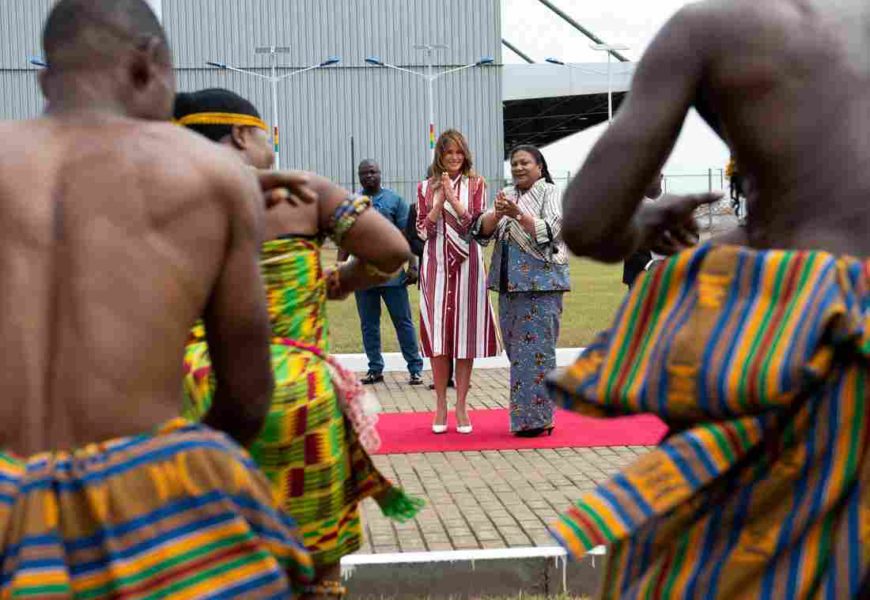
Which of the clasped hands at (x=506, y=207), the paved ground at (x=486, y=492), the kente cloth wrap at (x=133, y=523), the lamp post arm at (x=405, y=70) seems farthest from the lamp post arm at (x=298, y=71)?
the kente cloth wrap at (x=133, y=523)

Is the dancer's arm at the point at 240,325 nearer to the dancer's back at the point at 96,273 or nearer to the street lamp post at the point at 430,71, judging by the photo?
the dancer's back at the point at 96,273

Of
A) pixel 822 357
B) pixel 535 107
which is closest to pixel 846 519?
pixel 822 357

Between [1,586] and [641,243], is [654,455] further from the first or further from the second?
[1,586]

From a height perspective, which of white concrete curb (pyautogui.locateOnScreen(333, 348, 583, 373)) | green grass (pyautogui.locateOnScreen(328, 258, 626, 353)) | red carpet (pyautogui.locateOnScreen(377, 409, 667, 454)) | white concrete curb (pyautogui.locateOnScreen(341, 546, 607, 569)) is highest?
white concrete curb (pyautogui.locateOnScreen(341, 546, 607, 569))

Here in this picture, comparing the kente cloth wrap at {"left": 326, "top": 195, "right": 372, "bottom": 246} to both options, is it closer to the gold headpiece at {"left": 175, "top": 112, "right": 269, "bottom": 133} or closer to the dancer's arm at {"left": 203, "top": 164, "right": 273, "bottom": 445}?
the gold headpiece at {"left": 175, "top": 112, "right": 269, "bottom": 133}

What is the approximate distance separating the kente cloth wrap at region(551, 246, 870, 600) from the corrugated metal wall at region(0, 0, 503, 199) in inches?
1863

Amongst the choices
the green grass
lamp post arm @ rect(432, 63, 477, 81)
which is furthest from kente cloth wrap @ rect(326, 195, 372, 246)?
lamp post arm @ rect(432, 63, 477, 81)

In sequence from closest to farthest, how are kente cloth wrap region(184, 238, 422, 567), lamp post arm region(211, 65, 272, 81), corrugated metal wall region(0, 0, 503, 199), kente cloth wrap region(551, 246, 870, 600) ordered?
kente cloth wrap region(551, 246, 870, 600), kente cloth wrap region(184, 238, 422, 567), lamp post arm region(211, 65, 272, 81), corrugated metal wall region(0, 0, 503, 199)

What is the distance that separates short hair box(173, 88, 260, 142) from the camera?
3.87 metres

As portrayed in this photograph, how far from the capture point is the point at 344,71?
50.1 m

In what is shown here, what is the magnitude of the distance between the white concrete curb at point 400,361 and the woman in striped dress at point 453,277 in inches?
128

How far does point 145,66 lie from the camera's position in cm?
241

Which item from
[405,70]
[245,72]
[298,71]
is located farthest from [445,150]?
[405,70]

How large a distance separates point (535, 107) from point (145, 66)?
58509mm
